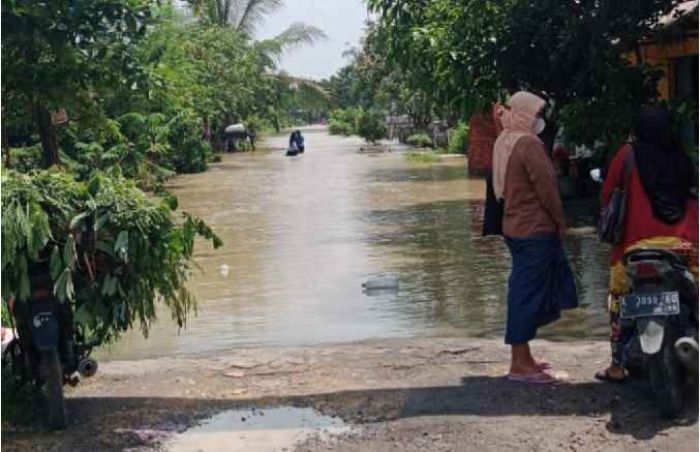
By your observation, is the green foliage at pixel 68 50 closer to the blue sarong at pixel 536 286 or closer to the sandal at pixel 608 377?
the blue sarong at pixel 536 286

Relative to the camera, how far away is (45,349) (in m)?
5.04

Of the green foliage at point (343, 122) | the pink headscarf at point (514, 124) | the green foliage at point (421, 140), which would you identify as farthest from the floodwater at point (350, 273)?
the green foliage at point (343, 122)

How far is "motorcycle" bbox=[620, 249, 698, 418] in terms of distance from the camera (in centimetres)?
488

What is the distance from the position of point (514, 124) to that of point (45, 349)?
2.71 m

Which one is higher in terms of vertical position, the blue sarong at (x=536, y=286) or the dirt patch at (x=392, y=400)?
the blue sarong at (x=536, y=286)

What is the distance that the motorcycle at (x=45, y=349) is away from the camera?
16.5 ft

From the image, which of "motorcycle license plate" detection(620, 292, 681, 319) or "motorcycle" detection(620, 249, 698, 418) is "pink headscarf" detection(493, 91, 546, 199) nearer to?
"motorcycle" detection(620, 249, 698, 418)

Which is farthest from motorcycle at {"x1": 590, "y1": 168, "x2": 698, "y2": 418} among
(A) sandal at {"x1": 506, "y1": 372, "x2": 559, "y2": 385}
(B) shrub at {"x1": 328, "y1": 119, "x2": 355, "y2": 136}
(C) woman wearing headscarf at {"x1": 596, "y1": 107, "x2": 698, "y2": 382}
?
(B) shrub at {"x1": 328, "y1": 119, "x2": 355, "y2": 136}

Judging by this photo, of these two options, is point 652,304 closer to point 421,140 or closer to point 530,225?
point 530,225

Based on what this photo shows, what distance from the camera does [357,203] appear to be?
19625mm

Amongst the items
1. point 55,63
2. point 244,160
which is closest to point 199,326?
point 55,63

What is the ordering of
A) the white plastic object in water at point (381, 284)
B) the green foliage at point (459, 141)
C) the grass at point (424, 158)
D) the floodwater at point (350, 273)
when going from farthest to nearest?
the green foliage at point (459, 141) → the grass at point (424, 158) → the white plastic object in water at point (381, 284) → the floodwater at point (350, 273)

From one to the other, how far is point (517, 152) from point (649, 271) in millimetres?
1015

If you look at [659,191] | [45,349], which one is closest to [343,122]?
[659,191]
